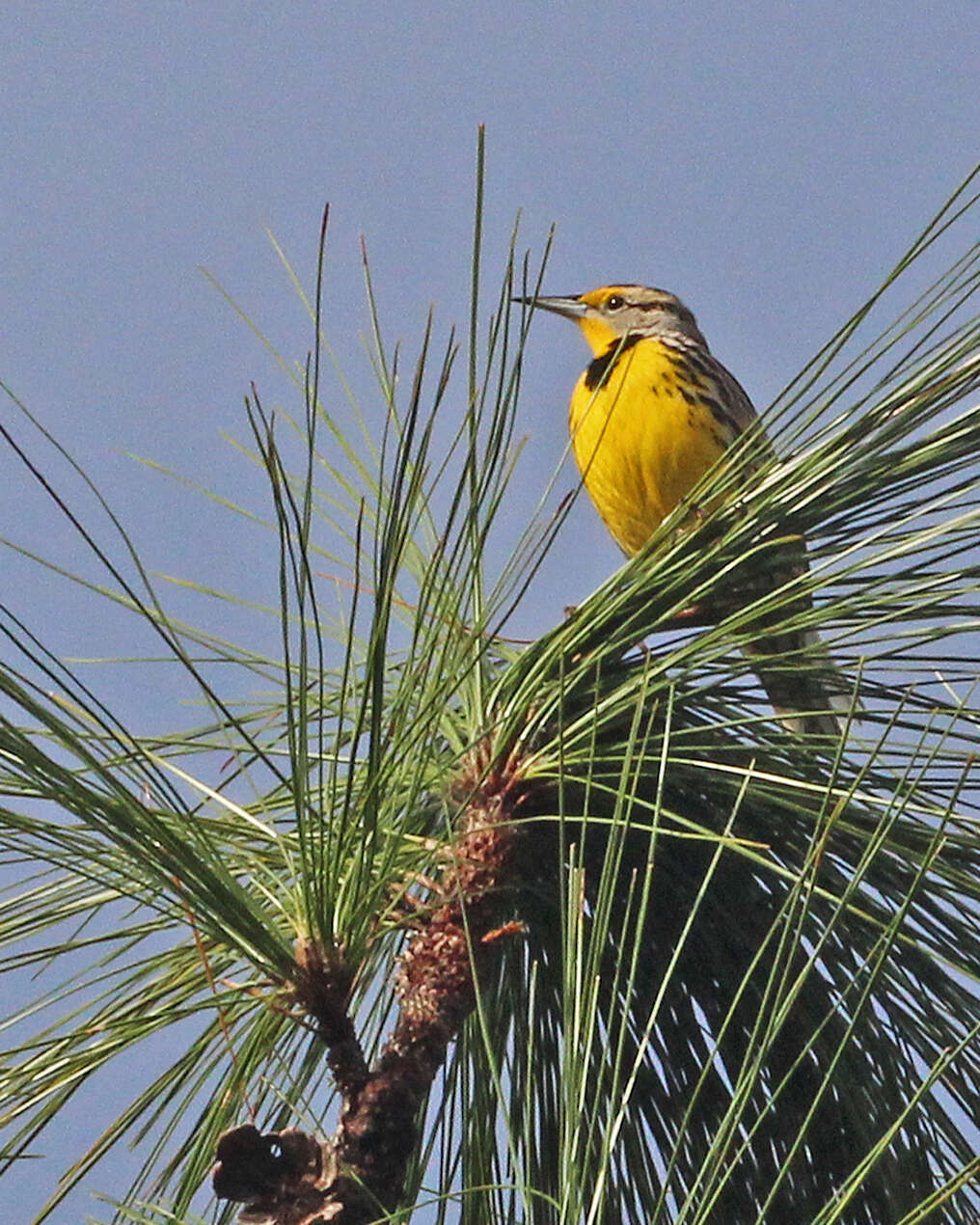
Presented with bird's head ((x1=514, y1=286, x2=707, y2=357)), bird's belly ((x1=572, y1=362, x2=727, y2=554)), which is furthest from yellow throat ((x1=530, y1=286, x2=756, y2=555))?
bird's head ((x1=514, y1=286, x2=707, y2=357))

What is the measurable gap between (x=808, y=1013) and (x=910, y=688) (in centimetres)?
42

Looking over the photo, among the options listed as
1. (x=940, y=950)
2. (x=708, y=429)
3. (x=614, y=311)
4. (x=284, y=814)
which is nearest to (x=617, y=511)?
(x=708, y=429)

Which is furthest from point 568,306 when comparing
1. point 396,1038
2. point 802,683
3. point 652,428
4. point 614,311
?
point 396,1038

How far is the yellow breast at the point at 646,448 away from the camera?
3.55 metres

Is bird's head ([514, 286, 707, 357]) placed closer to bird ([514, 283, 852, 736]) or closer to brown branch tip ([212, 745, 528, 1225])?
bird ([514, 283, 852, 736])

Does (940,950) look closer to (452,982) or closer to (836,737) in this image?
(836,737)

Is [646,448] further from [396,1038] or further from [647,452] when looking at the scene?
[396,1038]

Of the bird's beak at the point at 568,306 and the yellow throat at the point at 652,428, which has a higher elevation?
the bird's beak at the point at 568,306

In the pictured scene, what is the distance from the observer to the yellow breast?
3.55 m

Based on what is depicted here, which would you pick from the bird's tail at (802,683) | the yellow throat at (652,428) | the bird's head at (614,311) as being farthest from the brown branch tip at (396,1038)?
the bird's head at (614,311)

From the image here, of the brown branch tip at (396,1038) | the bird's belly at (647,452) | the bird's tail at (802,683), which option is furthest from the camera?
the bird's belly at (647,452)

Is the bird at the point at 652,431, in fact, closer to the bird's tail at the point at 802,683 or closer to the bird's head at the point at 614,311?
the bird's head at the point at 614,311

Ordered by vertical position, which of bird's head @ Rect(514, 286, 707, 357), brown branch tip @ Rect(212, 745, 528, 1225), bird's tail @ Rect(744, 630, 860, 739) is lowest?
brown branch tip @ Rect(212, 745, 528, 1225)

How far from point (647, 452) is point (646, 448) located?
1 centimetres
